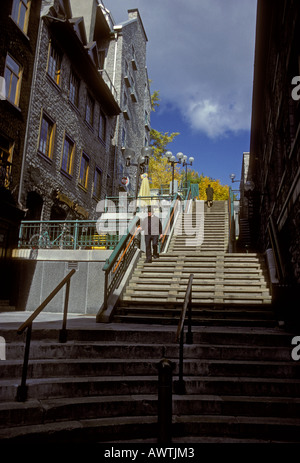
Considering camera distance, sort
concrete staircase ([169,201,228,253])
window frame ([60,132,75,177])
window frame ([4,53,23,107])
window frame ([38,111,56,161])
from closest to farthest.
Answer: window frame ([4,53,23,107])
concrete staircase ([169,201,228,253])
window frame ([38,111,56,161])
window frame ([60,132,75,177])

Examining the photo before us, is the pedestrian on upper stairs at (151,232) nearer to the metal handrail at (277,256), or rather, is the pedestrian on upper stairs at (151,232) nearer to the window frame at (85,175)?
the metal handrail at (277,256)

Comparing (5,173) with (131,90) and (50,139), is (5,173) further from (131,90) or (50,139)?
(131,90)

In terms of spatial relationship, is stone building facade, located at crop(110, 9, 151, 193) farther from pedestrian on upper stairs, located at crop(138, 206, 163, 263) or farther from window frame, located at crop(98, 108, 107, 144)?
pedestrian on upper stairs, located at crop(138, 206, 163, 263)

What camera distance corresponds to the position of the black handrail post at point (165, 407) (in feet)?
9.69

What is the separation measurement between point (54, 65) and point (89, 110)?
404cm

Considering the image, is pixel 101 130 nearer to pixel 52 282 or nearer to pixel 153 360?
pixel 52 282

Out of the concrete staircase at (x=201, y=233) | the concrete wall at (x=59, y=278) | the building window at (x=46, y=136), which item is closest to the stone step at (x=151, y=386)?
the concrete wall at (x=59, y=278)

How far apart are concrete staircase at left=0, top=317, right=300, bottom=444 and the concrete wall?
4.68 m

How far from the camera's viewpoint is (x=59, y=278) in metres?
11.0

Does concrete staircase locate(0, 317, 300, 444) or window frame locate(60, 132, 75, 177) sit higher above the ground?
window frame locate(60, 132, 75, 177)

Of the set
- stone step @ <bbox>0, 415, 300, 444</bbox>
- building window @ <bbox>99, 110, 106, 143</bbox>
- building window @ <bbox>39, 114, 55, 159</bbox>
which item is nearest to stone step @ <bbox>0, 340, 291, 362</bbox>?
stone step @ <bbox>0, 415, 300, 444</bbox>

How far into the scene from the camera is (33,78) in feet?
45.6

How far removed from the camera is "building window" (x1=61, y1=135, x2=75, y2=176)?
1662 cm

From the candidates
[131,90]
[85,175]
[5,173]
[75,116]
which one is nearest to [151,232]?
[5,173]
